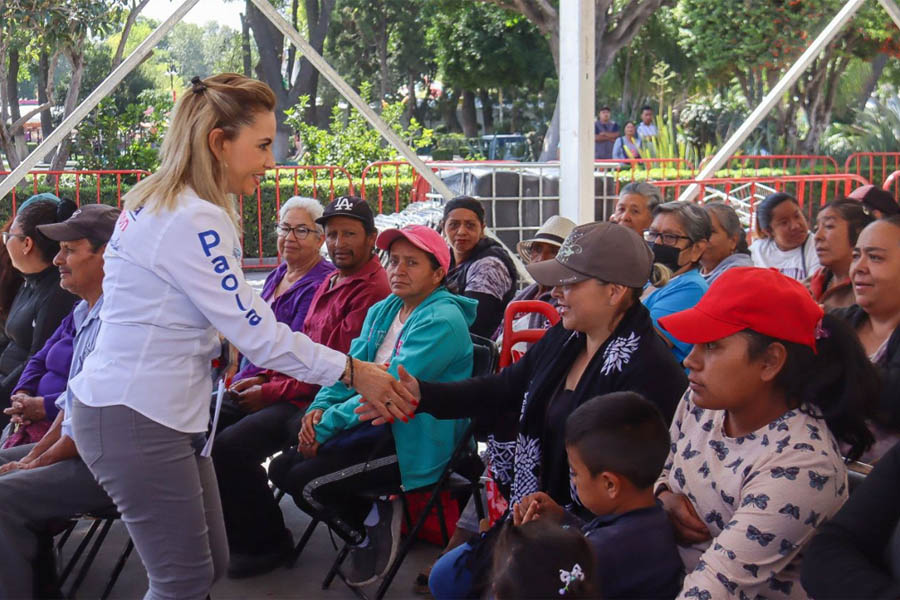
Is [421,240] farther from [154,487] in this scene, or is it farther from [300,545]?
[154,487]

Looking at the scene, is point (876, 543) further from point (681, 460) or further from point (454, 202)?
point (454, 202)

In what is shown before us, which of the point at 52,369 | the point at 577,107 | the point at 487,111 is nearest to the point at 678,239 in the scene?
the point at 577,107

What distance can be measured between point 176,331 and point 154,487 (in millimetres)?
434

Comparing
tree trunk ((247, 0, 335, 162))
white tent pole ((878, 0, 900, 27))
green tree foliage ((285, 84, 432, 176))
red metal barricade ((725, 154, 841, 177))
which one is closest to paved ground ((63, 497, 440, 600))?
white tent pole ((878, 0, 900, 27))

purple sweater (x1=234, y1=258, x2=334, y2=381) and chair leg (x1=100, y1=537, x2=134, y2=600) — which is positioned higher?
purple sweater (x1=234, y1=258, x2=334, y2=381)

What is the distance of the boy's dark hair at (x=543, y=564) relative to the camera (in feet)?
7.04

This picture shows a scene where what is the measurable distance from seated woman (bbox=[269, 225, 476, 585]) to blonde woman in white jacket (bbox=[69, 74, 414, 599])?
1104mm

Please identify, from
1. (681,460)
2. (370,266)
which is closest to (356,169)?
(370,266)

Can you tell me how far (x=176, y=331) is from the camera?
2760 millimetres

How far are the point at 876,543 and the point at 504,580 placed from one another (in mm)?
817

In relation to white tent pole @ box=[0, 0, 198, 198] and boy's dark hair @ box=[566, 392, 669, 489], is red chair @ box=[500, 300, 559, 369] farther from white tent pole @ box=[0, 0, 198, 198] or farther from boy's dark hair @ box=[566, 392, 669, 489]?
white tent pole @ box=[0, 0, 198, 198]

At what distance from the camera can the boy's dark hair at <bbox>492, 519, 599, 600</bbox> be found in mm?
2146

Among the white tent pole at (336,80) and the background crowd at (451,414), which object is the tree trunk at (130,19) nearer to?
the white tent pole at (336,80)

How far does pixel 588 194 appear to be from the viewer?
6160 millimetres
